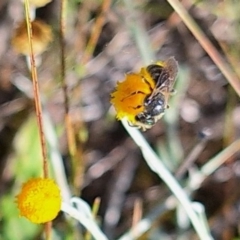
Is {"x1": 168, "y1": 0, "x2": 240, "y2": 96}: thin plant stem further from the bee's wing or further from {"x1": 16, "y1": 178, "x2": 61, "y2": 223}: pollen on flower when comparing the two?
{"x1": 16, "y1": 178, "x2": 61, "y2": 223}: pollen on flower

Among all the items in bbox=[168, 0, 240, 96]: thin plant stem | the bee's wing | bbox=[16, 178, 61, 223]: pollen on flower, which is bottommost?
bbox=[16, 178, 61, 223]: pollen on flower

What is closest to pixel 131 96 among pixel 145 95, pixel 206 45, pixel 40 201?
pixel 145 95

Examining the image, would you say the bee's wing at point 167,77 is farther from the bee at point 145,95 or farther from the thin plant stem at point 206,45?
the thin plant stem at point 206,45

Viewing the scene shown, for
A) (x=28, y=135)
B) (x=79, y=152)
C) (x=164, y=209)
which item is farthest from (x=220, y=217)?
(x=28, y=135)

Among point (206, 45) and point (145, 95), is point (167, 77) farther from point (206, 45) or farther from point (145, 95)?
point (206, 45)

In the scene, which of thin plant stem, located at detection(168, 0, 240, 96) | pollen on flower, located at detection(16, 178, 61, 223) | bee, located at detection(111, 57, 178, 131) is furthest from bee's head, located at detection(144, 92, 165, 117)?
thin plant stem, located at detection(168, 0, 240, 96)

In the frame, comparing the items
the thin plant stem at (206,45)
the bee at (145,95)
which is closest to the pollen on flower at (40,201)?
the bee at (145,95)

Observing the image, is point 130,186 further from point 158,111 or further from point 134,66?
point 158,111
